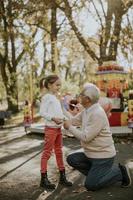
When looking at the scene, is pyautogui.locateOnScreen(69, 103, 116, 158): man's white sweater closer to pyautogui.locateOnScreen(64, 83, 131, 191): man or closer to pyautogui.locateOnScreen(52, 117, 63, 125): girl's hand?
pyautogui.locateOnScreen(64, 83, 131, 191): man

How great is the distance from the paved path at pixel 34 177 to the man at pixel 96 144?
15 centimetres

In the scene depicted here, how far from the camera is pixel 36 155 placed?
35.2ft

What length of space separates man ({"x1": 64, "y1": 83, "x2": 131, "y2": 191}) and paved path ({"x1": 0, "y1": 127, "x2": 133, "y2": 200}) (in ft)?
0.50

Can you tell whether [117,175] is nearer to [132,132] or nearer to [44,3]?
[132,132]

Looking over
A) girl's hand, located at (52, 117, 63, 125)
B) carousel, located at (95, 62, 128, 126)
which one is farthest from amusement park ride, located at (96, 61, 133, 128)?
girl's hand, located at (52, 117, 63, 125)

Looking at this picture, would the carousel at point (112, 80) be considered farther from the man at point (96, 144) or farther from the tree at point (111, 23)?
the man at point (96, 144)

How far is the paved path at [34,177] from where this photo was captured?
21.6 feet

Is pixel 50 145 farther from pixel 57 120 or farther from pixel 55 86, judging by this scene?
pixel 55 86

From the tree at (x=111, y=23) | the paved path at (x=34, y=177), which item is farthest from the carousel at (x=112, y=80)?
the paved path at (x=34, y=177)

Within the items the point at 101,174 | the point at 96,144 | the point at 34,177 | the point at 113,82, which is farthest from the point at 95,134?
the point at 113,82

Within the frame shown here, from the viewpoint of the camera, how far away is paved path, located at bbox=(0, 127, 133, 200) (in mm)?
6574

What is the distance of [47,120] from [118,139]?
5.97 meters

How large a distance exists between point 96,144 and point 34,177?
5.16 ft

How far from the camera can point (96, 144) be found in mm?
6840
